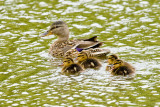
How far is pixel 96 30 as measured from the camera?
11.6 m

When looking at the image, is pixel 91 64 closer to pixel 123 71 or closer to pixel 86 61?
pixel 86 61

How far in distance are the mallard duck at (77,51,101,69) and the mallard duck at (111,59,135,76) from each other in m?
0.50

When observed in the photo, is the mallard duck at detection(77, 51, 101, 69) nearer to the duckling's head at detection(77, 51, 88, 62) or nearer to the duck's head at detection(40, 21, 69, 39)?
the duckling's head at detection(77, 51, 88, 62)

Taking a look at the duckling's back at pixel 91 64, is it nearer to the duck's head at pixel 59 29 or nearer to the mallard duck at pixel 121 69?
the mallard duck at pixel 121 69

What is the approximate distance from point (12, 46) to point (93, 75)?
9.07 feet

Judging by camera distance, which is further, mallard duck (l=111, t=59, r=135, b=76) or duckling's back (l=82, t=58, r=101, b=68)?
duckling's back (l=82, t=58, r=101, b=68)

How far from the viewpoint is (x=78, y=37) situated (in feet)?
37.1

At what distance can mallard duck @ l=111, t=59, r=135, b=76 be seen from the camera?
27.7ft

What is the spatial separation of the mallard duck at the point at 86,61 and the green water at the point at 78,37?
0.26 metres

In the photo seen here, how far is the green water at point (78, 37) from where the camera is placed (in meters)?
7.44

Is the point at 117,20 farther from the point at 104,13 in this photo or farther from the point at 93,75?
the point at 93,75

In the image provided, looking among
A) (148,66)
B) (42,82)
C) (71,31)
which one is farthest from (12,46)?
(148,66)

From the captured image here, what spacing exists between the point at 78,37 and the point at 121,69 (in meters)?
3.01

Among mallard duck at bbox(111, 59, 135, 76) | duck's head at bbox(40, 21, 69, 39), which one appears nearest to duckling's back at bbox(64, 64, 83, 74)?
mallard duck at bbox(111, 59, 135, 76)
